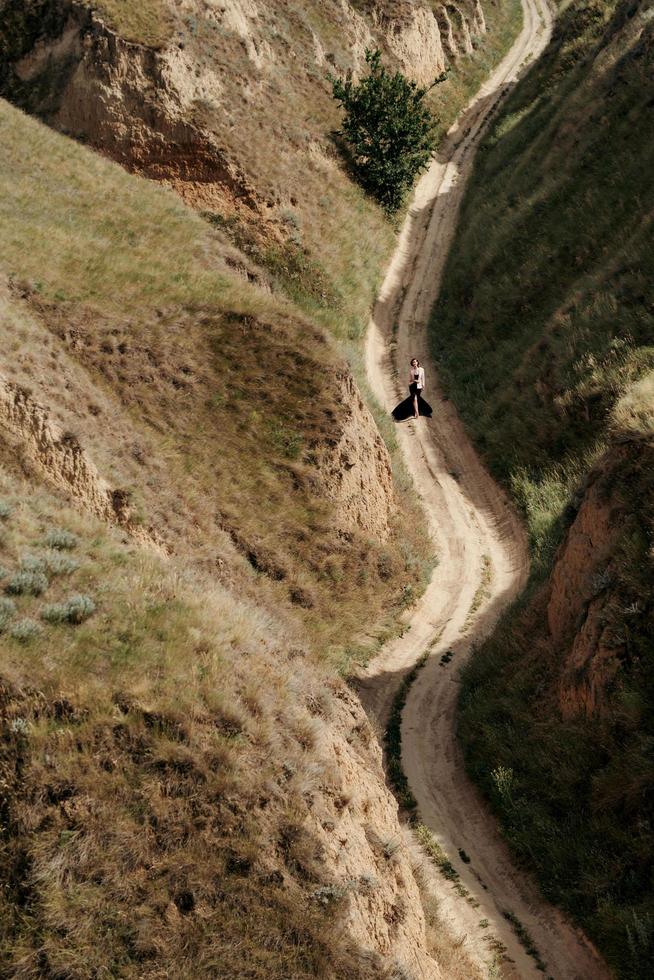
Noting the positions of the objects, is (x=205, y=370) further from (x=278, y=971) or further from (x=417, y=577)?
(x=278, y=971)

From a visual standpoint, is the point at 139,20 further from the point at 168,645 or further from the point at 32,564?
the point at 168,645

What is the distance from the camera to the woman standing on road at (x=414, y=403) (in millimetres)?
29141

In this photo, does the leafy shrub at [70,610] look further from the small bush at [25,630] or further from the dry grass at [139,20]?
the dry grass at [139,20]

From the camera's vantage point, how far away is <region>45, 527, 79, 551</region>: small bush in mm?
11852

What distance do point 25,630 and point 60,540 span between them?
230 centimetres

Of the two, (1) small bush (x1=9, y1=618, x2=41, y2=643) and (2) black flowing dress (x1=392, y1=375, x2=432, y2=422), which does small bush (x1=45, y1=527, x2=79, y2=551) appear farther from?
(2) black flowing dress (x1=392, y1=375, x2=432, y2=422)

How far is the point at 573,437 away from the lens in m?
24.7

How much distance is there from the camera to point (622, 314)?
83.3 ft

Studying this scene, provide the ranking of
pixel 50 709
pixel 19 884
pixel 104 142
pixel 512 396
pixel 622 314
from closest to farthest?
pixel 19 884, pixel 50 709, pixel 622 314, pixel 512 396, pixel 104 142

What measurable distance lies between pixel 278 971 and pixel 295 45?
47926mm

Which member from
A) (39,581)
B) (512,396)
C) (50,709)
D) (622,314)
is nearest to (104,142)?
(512,396)

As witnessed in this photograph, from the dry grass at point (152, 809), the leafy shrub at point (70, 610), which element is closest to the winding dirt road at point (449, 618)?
the dry grass at point (152, 809)

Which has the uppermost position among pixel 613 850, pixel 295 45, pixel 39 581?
pixel 295 45

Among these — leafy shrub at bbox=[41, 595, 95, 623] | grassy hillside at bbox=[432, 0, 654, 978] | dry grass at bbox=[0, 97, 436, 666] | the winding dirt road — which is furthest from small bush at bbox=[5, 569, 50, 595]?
grassy hillside at bbox=[432, 0, 654, 978]
